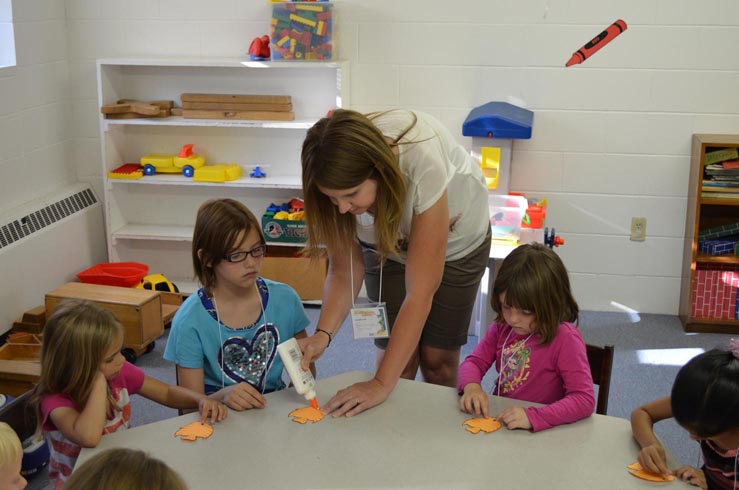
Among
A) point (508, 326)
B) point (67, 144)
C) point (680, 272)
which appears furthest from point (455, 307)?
point (67, 144)

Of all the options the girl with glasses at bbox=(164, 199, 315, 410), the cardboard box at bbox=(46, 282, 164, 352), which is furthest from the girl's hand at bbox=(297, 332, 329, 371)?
the cardboard box at bbox=(46, 282, 164, 352)

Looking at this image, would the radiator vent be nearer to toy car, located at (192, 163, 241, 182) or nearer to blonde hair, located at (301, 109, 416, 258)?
toy car, located at (192, 163, 241, 182)

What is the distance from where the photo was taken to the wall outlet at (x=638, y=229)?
4160mm

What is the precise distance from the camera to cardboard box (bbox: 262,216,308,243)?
4.13m

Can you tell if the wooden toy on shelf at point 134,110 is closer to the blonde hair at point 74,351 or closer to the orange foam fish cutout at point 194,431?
the blonde hair at point 74,351

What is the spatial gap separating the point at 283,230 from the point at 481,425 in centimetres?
253

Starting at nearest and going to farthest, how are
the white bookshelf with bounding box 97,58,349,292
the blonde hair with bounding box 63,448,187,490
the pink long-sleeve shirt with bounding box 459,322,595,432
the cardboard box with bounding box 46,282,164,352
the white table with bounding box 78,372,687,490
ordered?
the blonde hair with bounding box 63,448,187,490 < the white table with bounding box 78,372,687,490 < the pink long-sleeve shirt with bounding box 459,322,595,432 < the cardboard box with bounding box 46,282,164,352 < the white bookshelf with bounding box 97,58,349,292

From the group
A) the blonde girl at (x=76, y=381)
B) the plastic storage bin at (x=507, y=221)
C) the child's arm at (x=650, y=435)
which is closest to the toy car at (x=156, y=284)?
the plastic storage bin at (x=507, y=221)

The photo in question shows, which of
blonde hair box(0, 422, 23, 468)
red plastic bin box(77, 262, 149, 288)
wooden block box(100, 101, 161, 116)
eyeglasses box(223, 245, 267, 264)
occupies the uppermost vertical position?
wooden block box(100, 101, 161, 116)

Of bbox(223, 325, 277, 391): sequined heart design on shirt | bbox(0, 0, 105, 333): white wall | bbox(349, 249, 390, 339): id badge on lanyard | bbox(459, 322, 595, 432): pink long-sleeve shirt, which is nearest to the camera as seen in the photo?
bbox(459, 322, 595, 432): pink long-sleeve shirt

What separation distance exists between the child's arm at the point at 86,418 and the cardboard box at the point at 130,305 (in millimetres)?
1648

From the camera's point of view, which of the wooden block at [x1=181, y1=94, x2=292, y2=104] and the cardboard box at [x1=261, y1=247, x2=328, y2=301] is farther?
the cardboard box at [x1=261, y1=247, x2=328, y2=301]

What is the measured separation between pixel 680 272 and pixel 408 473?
3015 millimetres

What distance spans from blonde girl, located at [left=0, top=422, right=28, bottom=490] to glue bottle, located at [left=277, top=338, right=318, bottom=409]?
0.56 m
